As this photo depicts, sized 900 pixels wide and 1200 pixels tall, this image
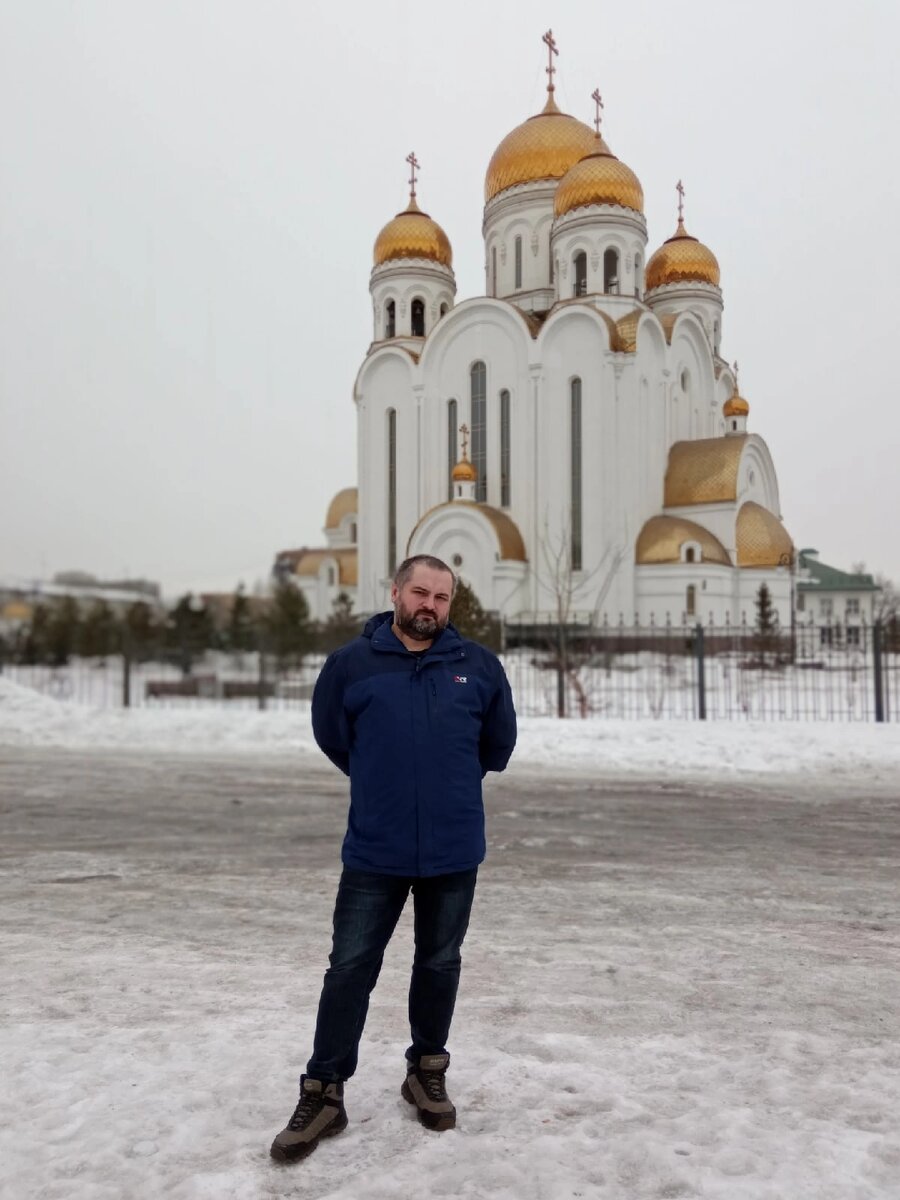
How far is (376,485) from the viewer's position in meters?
36.7

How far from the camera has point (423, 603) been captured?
2.79m

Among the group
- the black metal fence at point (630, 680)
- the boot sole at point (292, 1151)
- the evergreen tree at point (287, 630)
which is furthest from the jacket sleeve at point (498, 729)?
the evergreen tree at point (287, 630)

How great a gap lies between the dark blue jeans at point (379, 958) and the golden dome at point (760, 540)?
3119 centimetres

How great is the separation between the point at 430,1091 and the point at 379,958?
1.27 ft

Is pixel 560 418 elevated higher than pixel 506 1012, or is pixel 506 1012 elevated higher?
pixel 560 418

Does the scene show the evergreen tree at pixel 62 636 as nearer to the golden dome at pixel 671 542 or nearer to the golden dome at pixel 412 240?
the golden dome at pixel 671 542

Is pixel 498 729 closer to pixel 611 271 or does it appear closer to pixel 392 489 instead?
pixel 611 271

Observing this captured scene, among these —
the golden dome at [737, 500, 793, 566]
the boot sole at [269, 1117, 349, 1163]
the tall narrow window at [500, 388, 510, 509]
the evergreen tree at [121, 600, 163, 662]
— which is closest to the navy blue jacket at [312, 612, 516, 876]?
the boot sole at [269, 1117, 349, 1163]

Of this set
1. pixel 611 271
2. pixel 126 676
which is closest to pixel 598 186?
pixel 611 271

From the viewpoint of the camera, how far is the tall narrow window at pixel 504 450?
3344cm

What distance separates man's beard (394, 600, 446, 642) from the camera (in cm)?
279

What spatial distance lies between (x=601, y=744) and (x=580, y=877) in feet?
19.1

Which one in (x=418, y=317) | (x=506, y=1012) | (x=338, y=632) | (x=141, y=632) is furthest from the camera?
(x=418, y=317)

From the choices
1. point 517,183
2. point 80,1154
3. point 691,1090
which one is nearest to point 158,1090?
point 80,1154
